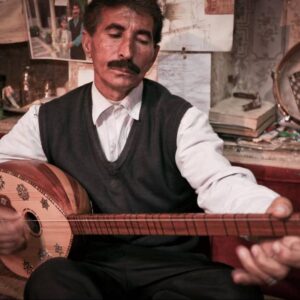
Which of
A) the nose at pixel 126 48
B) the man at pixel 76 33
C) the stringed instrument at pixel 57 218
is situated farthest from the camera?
the man at pixel 76 33

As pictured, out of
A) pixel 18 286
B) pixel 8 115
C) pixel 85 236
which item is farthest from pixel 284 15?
pixel 18 286

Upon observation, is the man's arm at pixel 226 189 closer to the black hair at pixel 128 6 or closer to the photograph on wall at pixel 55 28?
the black hair at pixel 128 6

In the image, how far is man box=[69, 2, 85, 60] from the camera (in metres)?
2.08

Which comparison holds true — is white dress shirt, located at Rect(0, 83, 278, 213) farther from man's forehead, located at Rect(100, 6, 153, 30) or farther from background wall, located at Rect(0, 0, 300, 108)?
background wall, located at Rect(0, 0, 300, 108)

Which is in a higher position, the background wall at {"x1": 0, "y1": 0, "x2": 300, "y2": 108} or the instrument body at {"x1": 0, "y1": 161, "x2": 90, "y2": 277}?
the background wall at {"x1": 0, "y1": 0, "x2": 300, "y2": 108}

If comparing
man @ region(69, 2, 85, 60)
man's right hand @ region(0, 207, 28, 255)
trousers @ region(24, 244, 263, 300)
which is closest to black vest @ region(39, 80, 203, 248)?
trousers @ region(24, 244, 263, 300)

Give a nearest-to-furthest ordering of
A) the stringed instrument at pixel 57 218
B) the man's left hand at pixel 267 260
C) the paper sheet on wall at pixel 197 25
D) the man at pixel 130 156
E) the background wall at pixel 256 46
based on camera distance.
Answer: the man's left hand at pixel 267 260 < the stringed instrument at pixel 57 218 < the man at pixel 130 156 < the paper sheet on wall at pixel 197 25 < the background wall at pixel 256 46

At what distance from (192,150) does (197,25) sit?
2.22ft

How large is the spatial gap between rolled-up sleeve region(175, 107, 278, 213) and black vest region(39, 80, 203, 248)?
0.04 m

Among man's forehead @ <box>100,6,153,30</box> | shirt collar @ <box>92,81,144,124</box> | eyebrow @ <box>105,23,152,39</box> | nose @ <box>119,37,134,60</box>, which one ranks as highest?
man's forehead @ <box>100,6,153,30</box>

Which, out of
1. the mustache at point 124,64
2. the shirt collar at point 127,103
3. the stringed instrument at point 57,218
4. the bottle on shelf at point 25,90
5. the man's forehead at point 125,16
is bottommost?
the stringed instrument at point 57,218

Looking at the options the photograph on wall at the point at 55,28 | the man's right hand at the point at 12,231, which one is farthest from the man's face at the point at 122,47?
the photograph on wall at the point at 55,28

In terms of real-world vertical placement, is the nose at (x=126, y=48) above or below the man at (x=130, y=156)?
above

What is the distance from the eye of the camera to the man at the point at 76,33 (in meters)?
2.08
